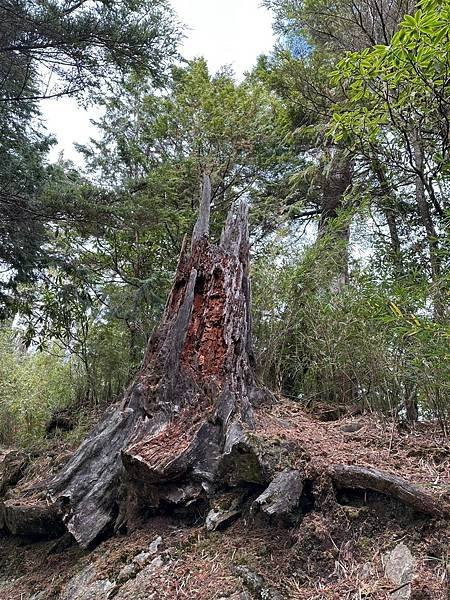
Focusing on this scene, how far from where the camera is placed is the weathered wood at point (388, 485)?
148 cm

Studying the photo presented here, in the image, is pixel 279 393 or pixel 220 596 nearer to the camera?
pixel 220 596

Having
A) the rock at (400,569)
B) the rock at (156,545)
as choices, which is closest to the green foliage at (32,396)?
the rock at (156,545)

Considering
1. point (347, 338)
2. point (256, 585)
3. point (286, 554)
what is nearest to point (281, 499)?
point (286, 554)

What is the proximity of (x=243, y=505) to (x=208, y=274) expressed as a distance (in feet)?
5.71

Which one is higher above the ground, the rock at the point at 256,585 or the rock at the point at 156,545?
the rock at the point at 256,585

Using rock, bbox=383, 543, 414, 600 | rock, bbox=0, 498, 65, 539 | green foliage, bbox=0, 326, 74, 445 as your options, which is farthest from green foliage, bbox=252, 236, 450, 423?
green foliage, bbox=0, 326, 74, 445

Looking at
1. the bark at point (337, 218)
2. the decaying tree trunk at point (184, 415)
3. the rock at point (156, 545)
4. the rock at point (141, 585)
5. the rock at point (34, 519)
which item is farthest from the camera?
the bark at point (337, 218)

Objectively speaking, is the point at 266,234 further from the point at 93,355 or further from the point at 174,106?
the point at 93,355

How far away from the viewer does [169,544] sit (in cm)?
179

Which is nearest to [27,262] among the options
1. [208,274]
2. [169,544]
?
A: [208,274]

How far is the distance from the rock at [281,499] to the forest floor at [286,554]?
0.05 metres

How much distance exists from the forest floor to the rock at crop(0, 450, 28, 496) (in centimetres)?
76

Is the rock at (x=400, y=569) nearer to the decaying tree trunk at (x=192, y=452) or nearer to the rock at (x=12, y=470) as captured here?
the decaying tree trunk at (x=192, y=452)

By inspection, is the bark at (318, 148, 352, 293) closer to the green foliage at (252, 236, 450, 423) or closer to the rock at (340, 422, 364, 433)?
the green foliage at (252, 236, 450, 423)
